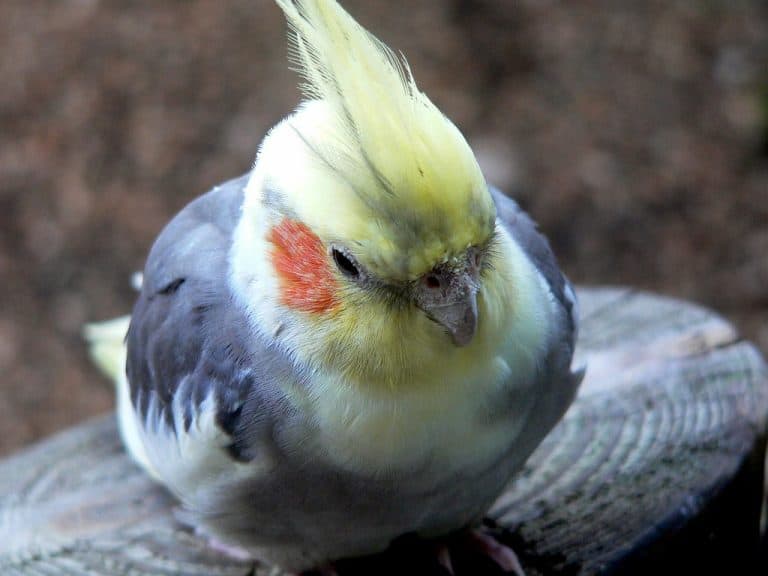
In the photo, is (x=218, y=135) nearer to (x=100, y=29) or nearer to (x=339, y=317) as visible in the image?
(x=100, y=29)

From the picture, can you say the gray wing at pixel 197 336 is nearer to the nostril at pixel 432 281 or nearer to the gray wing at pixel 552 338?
the nostril at pixel 432 281

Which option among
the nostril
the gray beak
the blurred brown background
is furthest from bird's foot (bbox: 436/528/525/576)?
the blurred brown background

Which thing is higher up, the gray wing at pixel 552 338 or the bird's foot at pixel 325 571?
the gray wing at pixel 552 338

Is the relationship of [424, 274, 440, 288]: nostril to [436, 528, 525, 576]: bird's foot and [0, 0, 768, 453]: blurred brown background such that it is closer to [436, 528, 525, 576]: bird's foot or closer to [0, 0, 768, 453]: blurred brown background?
[436, 528, 525, 576]: bird's foot

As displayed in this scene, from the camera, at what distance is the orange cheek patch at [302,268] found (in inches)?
94.7

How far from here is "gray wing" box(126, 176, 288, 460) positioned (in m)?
2.62

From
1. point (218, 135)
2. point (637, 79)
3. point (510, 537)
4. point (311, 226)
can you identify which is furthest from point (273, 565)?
point (637, 79)

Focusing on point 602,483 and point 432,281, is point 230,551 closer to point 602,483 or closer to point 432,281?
point 602,483

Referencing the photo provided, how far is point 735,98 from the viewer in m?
7.47

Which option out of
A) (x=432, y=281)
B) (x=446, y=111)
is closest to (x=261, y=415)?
(x=432, y=281)

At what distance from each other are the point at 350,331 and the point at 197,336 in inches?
21.0

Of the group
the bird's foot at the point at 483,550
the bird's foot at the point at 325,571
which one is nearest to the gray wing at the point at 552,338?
the bird's foot at the point at 483,550

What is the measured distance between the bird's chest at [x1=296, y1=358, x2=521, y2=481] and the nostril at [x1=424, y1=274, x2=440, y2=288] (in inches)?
11.7

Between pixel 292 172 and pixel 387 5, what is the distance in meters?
6.16
